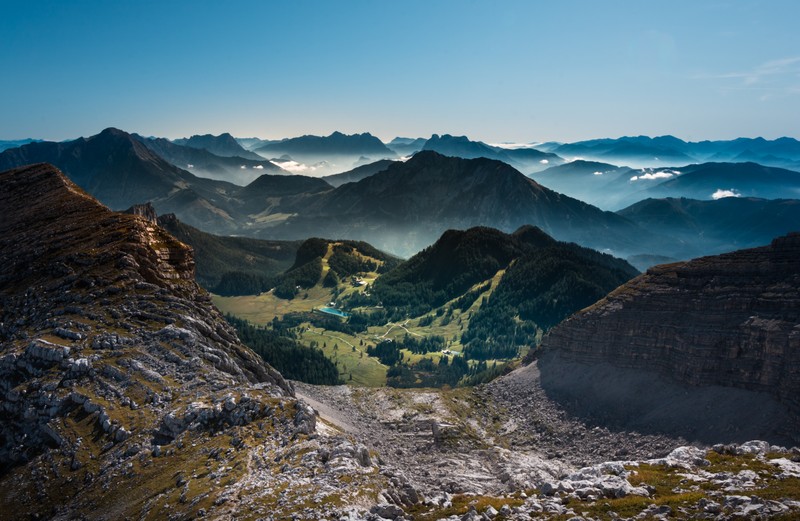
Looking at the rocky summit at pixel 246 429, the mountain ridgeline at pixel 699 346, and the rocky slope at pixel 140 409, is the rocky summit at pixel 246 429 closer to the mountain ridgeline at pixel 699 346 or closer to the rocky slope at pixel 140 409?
the rocky slope at pixel 140 409

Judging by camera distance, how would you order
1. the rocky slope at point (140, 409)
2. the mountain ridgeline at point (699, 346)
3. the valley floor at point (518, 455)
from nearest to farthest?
the valley floor at point (518, 455) → the rocky slope at point (140, 409) → the mountain ridgeline at point (699, 346)

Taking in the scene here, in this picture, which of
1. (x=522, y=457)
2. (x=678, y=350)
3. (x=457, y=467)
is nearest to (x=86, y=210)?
(x=457, y=467)

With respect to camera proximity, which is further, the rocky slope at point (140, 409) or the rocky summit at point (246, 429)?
the rocky slope at point (140, 409)

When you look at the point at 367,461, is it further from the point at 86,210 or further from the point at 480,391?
the point at 86,210

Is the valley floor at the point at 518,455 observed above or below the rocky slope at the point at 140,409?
below

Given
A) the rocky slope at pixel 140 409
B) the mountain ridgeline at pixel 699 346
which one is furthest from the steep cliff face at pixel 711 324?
the rocky slope at pixel 140 409

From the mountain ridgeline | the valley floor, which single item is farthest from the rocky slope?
the mountain ridgeline
